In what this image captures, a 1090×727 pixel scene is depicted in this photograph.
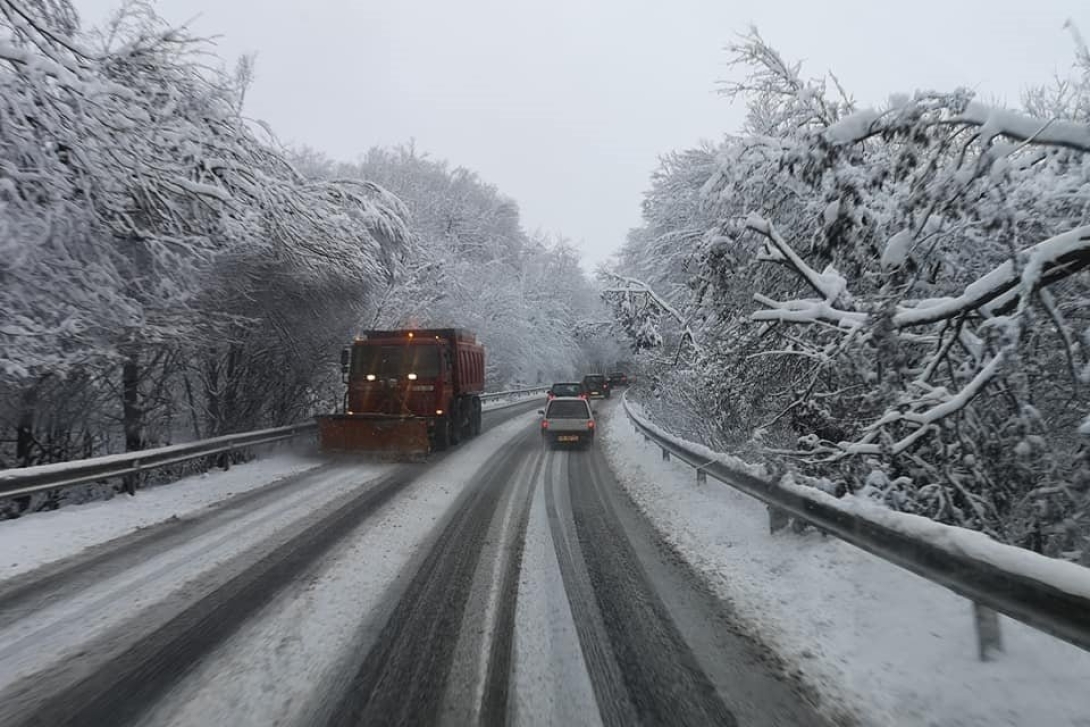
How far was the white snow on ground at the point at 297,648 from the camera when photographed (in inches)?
124

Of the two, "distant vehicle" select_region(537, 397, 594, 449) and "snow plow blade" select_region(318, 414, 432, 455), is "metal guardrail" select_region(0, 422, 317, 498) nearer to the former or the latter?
"snow plow blade" select_region(318, 414, 432, 455)

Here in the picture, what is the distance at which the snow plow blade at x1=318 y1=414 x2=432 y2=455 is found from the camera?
1371 centimetres

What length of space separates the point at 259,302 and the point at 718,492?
9.40 m

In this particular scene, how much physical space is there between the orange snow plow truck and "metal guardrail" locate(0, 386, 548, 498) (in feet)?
5.64

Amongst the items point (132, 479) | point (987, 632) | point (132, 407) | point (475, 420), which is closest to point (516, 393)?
point (475, 420)

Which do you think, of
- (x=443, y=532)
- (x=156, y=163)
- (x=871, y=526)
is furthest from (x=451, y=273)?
(x=871, y=526)

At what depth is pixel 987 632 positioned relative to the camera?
3467 millimetres

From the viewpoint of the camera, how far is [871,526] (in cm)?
437

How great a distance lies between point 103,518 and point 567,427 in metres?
10.6

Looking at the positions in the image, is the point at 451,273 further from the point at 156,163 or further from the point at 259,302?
the point at 156,163

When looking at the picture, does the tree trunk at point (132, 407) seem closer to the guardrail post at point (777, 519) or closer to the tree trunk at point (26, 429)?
the tree trunk at point (26, 429)

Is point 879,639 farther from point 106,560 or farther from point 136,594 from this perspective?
point 106,560

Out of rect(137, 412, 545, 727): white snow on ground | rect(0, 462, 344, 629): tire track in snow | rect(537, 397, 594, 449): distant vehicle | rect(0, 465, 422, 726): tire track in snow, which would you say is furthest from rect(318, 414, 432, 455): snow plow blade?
rect(0, 465, 422, 726): tire track in snow

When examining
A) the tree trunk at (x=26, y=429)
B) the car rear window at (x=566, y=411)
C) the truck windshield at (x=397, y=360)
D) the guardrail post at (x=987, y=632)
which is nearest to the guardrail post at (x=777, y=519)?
the guardrail post at (x=987, y=632)
